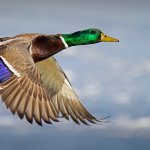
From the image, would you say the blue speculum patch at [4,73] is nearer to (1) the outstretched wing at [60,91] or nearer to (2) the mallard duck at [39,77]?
(2) the mallard duck at [39,77]

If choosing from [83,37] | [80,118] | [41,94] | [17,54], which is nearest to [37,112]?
[41,94]

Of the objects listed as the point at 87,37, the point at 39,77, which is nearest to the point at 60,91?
the point at 87,37

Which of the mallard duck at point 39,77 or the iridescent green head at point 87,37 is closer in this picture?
the mallard duck at point 39,77

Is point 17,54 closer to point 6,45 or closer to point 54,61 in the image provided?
point 6,45

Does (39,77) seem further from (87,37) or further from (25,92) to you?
(87,37)

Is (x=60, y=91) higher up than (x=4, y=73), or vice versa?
(x=4, y=73)

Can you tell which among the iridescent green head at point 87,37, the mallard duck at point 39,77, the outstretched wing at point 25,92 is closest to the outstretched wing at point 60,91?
the mallard duck at point 39,77

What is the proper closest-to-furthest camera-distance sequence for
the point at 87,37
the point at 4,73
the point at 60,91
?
1. the point at 4,73
2. the point at 87,37
3. the point at 60,91

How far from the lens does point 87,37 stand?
18.6 metres

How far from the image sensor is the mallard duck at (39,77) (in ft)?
46.9

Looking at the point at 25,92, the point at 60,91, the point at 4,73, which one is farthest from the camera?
the point at 60,91

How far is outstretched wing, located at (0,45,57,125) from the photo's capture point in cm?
1410

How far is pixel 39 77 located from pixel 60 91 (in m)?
4.09

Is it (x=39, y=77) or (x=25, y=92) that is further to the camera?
(x=39, y=77)
